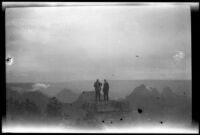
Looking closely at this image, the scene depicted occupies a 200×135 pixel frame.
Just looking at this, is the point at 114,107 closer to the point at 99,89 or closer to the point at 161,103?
the point at 99,89

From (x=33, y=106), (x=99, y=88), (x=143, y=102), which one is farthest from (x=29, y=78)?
(x=143, y=102)

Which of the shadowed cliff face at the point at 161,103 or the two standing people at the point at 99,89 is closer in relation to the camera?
the shadowed cliff face at the point at 161,103

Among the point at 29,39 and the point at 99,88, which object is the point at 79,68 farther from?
the point at 29,39

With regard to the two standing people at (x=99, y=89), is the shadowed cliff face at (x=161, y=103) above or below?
below

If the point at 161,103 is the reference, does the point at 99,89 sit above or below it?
above

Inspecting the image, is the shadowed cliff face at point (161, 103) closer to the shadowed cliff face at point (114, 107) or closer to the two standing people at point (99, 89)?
the shadowed cliff face at point (114, 107)

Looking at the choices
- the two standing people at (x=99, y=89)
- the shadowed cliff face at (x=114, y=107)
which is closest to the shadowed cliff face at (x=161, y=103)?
the shadowed cliff face at (x=114, y=107)

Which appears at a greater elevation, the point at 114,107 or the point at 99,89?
the point at 99,89

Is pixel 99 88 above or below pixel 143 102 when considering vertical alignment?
above

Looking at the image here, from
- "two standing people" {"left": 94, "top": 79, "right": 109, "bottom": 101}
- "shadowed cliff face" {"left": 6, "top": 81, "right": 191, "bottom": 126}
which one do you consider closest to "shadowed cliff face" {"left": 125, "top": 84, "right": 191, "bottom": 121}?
"shadowed cliff face" {"left": 6, "top": 81, "right": 191, "bottom": 126}

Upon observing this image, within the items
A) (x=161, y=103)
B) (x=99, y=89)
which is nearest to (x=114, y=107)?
(x=99, y=89)

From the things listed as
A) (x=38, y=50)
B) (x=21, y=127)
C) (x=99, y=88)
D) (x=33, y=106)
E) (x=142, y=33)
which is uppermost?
(x=142, y=33)
